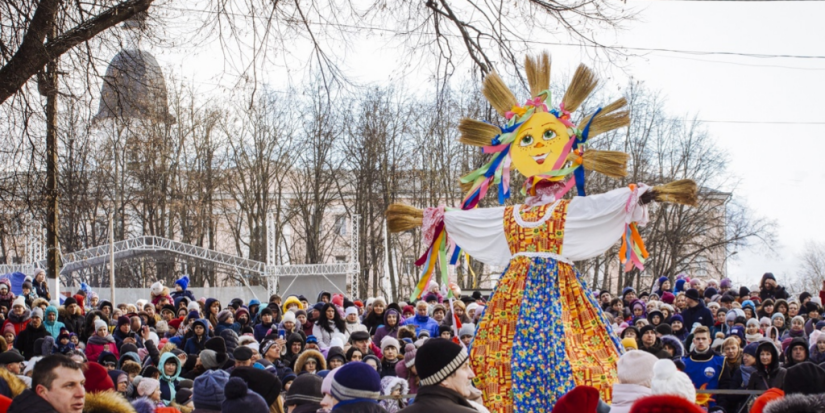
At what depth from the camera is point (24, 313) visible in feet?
41.6

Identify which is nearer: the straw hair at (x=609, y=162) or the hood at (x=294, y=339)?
the straw hair at (x=609, y=162)

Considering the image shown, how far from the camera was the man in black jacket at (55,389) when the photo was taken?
444cm

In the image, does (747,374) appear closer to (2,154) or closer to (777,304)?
(777,304)

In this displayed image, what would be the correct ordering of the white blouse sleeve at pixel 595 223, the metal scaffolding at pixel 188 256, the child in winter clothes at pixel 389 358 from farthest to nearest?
the metal scaffolding at pixel 188 256 < the child in winter clothes at pixel 389 358 < the white blouse sleeve at pixel 595 223

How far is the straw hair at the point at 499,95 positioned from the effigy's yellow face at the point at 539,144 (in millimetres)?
260

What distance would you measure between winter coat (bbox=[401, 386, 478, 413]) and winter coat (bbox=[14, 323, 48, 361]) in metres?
9.28

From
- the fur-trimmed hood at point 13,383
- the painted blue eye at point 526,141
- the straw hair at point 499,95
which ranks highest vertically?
the straw hair at point 499,95

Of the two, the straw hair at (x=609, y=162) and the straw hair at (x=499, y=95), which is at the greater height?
the straw hair at (x=499, y=95)

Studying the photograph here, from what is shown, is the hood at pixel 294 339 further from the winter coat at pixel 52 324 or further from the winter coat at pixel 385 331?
the winter coat at pixel 52 324

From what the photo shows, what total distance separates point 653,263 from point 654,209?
1.89 m

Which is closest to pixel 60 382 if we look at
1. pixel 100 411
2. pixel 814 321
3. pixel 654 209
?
pixel 100 411

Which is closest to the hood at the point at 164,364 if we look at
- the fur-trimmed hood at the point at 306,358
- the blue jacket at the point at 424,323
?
the fur-trimmed hood at the point at 306,358

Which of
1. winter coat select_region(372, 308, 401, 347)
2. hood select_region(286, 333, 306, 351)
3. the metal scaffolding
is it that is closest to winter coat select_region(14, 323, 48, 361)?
hood select_region(286, 333, 306, 351)

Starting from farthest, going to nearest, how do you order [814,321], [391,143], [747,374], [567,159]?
[391,143]
[814,321]
[747,374]
[567,159]
